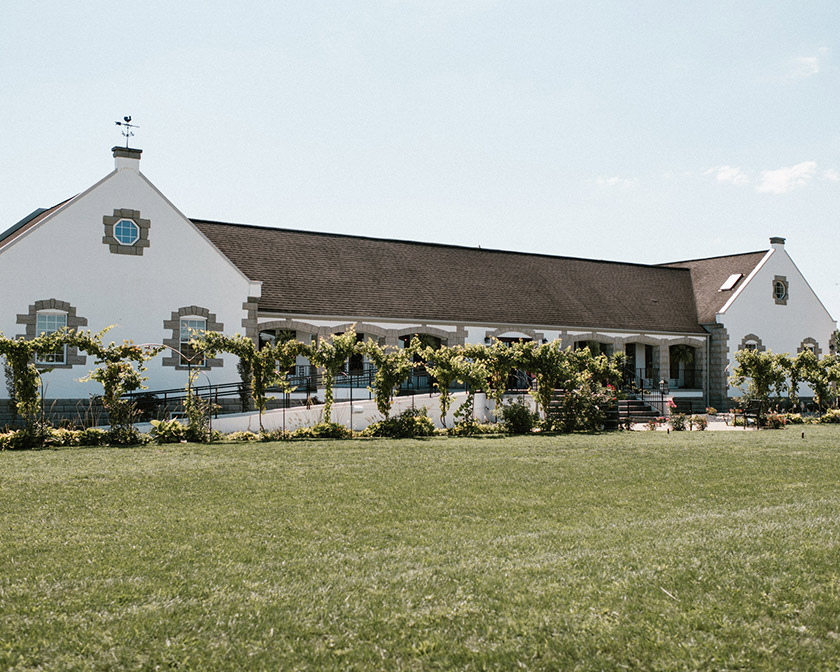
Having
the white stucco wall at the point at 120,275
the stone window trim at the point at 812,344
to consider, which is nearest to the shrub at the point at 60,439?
the white stucco wall at the point at 120,275

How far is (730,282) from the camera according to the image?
108ft

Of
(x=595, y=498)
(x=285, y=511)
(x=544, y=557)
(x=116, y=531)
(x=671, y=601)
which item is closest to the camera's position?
(x=671, y=601)

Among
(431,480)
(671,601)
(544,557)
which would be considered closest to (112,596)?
(544,557)

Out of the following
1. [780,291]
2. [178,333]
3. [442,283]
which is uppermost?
[780,291]

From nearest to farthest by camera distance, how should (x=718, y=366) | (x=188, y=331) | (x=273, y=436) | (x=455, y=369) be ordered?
(x=273, y=436) → (x=455, y=369) → (x=188, y=331) → (x=718, y=366)

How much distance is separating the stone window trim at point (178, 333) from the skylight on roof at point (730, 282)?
2271 centimetres

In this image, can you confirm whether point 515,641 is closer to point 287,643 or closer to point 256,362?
point 287,643

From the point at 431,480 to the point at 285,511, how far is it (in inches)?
110

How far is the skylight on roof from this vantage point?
107 feet

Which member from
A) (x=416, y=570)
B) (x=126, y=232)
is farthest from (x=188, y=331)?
(x=416, y=570)

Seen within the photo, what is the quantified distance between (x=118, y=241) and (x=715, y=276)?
26440 millimetres

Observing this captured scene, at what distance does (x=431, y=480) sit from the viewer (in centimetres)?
1048

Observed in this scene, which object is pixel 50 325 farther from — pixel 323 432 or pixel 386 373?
pixel 386 373

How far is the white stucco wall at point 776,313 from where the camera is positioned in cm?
3138
